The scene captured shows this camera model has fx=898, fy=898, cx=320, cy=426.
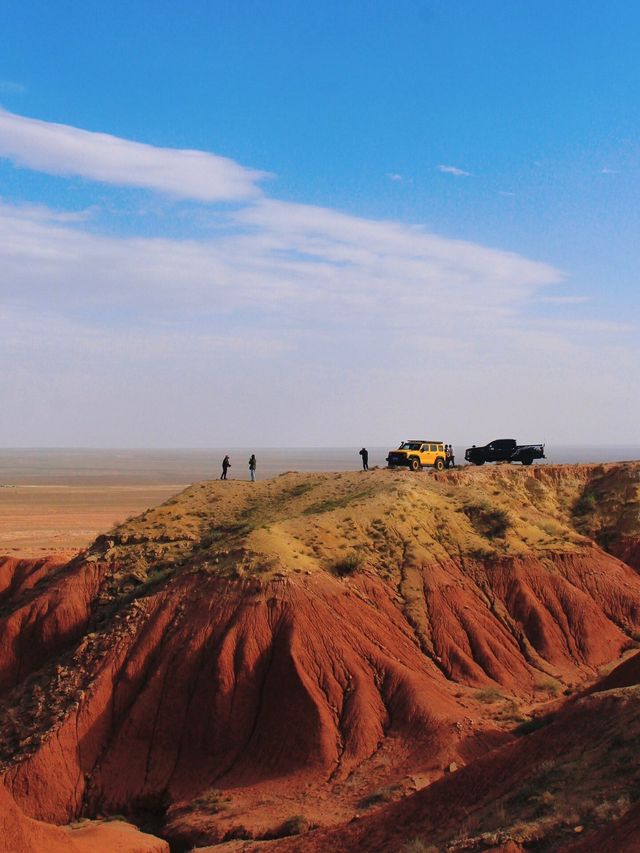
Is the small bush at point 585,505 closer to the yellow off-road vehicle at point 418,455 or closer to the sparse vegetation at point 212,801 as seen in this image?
the yellow off-road vehicle at point 418,455

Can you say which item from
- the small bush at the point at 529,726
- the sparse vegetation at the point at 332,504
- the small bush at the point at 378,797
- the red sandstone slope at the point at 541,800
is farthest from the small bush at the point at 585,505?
the red sandstone slope at the point at 541,800

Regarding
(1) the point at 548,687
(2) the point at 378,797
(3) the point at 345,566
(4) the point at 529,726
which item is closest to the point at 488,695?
(1) the point at 548,687

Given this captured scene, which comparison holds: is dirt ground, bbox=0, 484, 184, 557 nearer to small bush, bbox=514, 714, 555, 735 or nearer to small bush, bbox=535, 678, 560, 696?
small bush, bbox=535, 678, 560, 696

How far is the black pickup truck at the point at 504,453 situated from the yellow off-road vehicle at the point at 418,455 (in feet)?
13.6

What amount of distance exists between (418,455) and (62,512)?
6993 cm

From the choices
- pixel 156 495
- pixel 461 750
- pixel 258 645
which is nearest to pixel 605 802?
pixel 461 750

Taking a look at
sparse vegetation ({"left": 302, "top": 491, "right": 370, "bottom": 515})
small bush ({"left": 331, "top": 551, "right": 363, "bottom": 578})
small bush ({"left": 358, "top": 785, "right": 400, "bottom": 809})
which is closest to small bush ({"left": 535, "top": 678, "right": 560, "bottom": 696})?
small bush ({"left": 331, "top": 551, "right": 363, "bottom": 578})

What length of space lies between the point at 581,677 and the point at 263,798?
49.1 ft

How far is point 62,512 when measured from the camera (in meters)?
109

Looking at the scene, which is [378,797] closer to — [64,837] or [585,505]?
[64,837]

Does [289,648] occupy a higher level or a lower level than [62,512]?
lower

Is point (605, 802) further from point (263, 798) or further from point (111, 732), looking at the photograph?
point (111, 732)

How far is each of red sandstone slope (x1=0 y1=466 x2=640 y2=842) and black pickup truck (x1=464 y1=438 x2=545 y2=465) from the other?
35.7ft

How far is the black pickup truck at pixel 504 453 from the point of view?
54656 millimetres
